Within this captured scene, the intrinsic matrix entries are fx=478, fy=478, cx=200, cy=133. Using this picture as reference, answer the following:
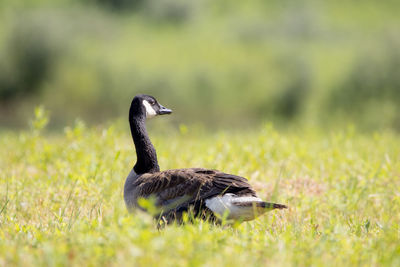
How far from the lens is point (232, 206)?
4879 mm

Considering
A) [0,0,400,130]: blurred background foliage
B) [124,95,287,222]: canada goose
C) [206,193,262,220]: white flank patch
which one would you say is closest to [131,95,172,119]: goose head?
[124,95,287,222]: canada goose

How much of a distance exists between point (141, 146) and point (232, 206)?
1.76m

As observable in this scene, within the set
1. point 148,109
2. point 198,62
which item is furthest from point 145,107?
point 198,62

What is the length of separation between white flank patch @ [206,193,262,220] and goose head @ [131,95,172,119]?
6.16ft

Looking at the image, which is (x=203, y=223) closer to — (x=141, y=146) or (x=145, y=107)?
(x=141, y=146)

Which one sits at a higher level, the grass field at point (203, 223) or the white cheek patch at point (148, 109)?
the white cheek patch at point (148, 109)

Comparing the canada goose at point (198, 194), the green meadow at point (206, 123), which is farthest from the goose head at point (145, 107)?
the canada goose at point (198, 194)

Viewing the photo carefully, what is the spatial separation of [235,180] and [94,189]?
2.13 metres

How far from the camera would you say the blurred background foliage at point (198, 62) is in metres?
33.5

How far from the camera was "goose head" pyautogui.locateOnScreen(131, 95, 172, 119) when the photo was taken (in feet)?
20.9

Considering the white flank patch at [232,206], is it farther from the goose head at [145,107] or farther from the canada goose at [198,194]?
the goose head at [145,107]

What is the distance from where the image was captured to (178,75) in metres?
36.9

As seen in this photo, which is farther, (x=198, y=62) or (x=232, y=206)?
(x=198, y=62)

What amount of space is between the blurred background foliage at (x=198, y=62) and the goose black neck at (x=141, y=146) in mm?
23109
